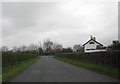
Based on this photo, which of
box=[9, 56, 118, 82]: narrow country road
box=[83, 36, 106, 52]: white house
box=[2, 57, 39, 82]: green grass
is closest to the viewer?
box=[9, 56, 118, 82]: narrow country road

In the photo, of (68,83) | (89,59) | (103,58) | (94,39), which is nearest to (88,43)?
(94,39)

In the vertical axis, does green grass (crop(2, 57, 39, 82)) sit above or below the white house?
below

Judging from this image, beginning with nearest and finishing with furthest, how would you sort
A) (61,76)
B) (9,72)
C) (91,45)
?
(61,76) → (9,72) → (91,45)

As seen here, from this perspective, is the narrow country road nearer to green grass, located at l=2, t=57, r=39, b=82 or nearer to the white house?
green grass, located at l=2, t=57, r=39, b=82

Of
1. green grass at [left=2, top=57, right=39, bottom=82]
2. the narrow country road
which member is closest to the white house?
green grass at [left=2, top=57, right=39, bottom=82]

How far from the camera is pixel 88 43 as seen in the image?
9412cm

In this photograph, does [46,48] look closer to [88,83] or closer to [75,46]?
[75,46]

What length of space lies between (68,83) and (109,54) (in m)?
11.6

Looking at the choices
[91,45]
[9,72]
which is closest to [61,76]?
[9,72]

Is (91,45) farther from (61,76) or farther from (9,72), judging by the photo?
(61,76)

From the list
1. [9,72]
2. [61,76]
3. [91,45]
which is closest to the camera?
[61,76]

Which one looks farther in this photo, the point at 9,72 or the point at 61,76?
the point at 9,72

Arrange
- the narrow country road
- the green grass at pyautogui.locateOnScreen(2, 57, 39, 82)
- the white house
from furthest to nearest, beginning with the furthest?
1. the white house
2. the green grass at pyautogui.locateOnScreen(2, 57, 39, 82)
3. the narrow country road

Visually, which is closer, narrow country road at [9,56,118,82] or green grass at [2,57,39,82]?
narrow country road at [9,56,118,82]
